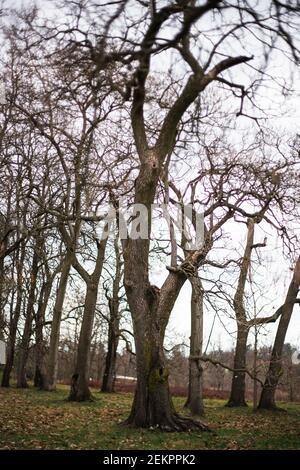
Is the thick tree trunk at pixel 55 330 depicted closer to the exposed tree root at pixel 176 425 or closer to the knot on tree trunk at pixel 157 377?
the knot on tree trunk at pixel 157 377

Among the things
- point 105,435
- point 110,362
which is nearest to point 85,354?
point 105,435

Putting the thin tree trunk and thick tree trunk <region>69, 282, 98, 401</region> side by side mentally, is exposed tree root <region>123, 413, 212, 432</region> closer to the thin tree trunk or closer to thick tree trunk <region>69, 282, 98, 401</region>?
thick tree trunk <region>69, 282, 98, 401</region>

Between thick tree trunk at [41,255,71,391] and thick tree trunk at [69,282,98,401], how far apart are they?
249 centimetres

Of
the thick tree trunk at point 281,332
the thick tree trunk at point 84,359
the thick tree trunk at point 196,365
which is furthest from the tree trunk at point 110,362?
the thick tree trunk at point 281,332

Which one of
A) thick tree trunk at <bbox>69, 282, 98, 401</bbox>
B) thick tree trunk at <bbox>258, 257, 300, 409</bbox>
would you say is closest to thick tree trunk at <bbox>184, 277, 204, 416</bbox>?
thick tree trunk at <bbox>258, 257, 300, 409</bbox>

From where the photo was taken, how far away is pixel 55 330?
20547 millimetres

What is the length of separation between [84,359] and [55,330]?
13.3 ft

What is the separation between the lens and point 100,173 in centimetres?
1393

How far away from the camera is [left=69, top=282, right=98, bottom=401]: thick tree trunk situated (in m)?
16.7

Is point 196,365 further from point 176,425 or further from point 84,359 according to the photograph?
point 176,425

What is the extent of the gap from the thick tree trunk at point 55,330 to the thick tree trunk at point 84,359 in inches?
98.0
